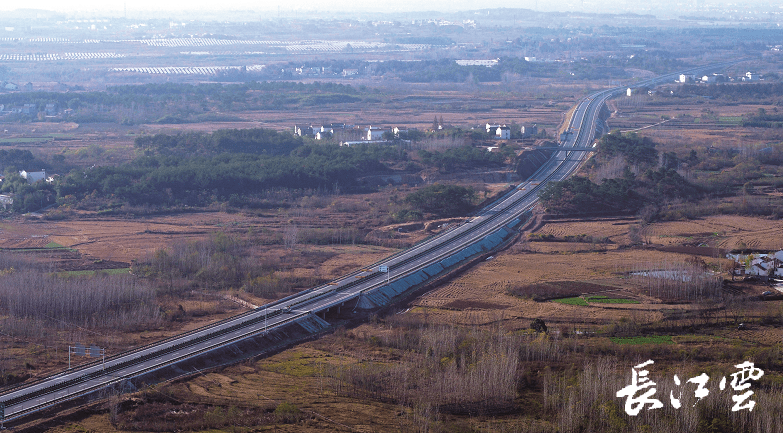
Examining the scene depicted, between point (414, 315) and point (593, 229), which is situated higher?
point (593, 229)

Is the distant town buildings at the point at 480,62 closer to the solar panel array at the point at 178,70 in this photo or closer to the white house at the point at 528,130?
the solar panel array at the point at 178,70

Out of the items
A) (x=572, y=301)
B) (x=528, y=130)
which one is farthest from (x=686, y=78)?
(x=572, y=301)

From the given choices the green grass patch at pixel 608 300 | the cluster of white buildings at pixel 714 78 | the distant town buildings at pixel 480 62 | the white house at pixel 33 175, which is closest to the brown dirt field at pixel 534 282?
the green grass patch at pixel 608 300

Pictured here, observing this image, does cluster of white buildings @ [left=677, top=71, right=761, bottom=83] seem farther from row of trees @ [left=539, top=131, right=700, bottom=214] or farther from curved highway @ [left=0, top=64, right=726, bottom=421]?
curved highway @ [left=0, top=64, right=726, bottom=421]

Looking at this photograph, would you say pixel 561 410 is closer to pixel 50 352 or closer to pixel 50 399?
pixel 50 399

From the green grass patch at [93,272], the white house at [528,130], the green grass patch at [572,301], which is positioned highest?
the white house at [528,130]

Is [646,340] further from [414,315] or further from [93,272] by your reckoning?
[93,272]
